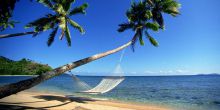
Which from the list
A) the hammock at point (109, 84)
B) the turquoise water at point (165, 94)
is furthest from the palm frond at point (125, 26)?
the turquoise water at point (165, 94)

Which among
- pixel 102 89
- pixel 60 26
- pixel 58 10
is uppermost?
pixel 58 10

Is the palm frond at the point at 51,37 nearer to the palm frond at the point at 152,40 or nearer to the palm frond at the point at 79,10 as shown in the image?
the palm frond at the point at 79,10

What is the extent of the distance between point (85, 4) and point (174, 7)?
4419mm

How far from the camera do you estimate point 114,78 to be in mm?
13070

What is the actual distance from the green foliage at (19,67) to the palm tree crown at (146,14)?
44.4m

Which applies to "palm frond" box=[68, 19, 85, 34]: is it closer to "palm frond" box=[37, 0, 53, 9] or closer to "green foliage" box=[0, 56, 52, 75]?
"palm frond" box=[37, 0, 53, 9]

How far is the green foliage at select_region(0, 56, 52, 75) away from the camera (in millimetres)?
59053

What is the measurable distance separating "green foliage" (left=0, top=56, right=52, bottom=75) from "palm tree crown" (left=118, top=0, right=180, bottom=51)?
44392mm

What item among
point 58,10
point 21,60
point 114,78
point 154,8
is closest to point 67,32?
point 58,10

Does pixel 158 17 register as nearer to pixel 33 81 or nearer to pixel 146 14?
pixel 146 14

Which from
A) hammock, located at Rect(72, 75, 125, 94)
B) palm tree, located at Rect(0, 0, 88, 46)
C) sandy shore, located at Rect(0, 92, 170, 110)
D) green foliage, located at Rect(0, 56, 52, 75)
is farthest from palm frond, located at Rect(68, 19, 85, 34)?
green foliage, located at Rect(0, 56, 52, 75)

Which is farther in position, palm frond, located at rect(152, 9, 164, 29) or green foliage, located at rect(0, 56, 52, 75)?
green foliage, located at rect(0, 56, 52, 75)

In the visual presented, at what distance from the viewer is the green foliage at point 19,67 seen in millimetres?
59053

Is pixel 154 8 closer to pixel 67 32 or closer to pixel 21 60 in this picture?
pixel 67 32
